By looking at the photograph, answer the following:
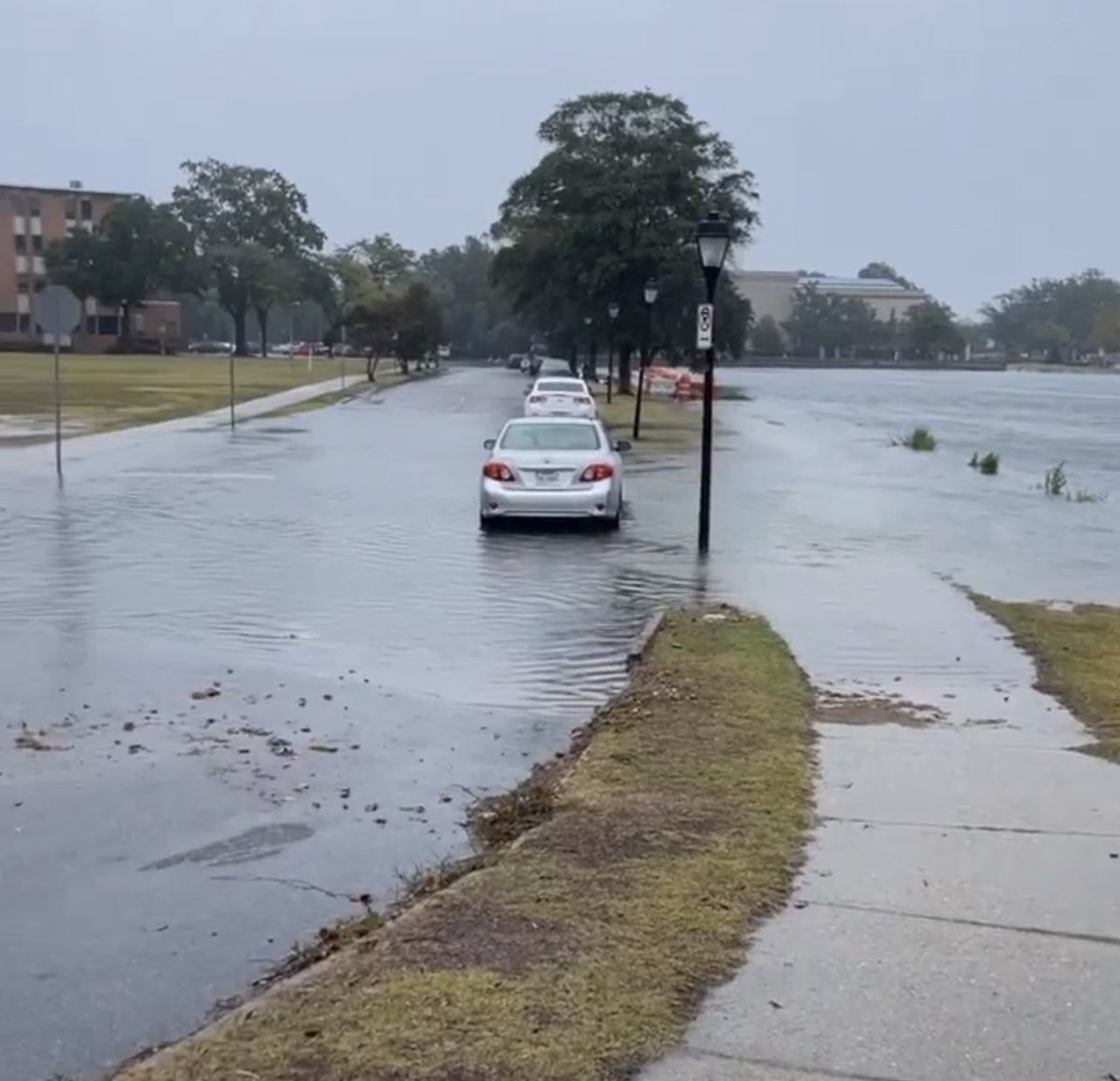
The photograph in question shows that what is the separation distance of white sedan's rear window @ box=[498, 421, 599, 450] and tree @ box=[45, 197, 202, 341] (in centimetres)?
10027

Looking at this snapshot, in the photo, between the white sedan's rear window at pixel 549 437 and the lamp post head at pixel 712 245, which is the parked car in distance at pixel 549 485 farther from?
the lamp post head at pixel 712 245

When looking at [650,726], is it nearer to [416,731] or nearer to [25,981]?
[416,731]

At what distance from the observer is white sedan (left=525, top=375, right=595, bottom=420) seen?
39125mm

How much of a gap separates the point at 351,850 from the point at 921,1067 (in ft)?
9.72

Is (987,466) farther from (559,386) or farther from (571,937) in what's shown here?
(571,937)

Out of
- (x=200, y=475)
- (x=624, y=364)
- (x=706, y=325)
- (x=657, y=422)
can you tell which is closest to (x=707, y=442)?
(x=706, y=325)

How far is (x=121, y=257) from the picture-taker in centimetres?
11662

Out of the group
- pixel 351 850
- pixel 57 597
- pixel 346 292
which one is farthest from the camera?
pixel 346 292

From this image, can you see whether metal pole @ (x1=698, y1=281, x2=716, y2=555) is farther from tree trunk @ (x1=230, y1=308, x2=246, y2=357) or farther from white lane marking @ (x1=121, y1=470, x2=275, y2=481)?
tree trunk @ (x1=230, y1=308, x2=246, y2=357)

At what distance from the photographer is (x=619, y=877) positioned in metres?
6.02

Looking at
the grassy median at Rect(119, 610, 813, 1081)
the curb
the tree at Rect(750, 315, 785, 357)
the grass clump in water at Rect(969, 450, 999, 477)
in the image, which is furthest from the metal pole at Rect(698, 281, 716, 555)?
the tree at Rect(750, 315, 785, 357)

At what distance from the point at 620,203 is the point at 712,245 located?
47.2 metres

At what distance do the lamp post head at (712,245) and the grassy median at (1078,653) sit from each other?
401 cm

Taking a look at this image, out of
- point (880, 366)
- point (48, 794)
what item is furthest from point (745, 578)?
point (880, 366)
